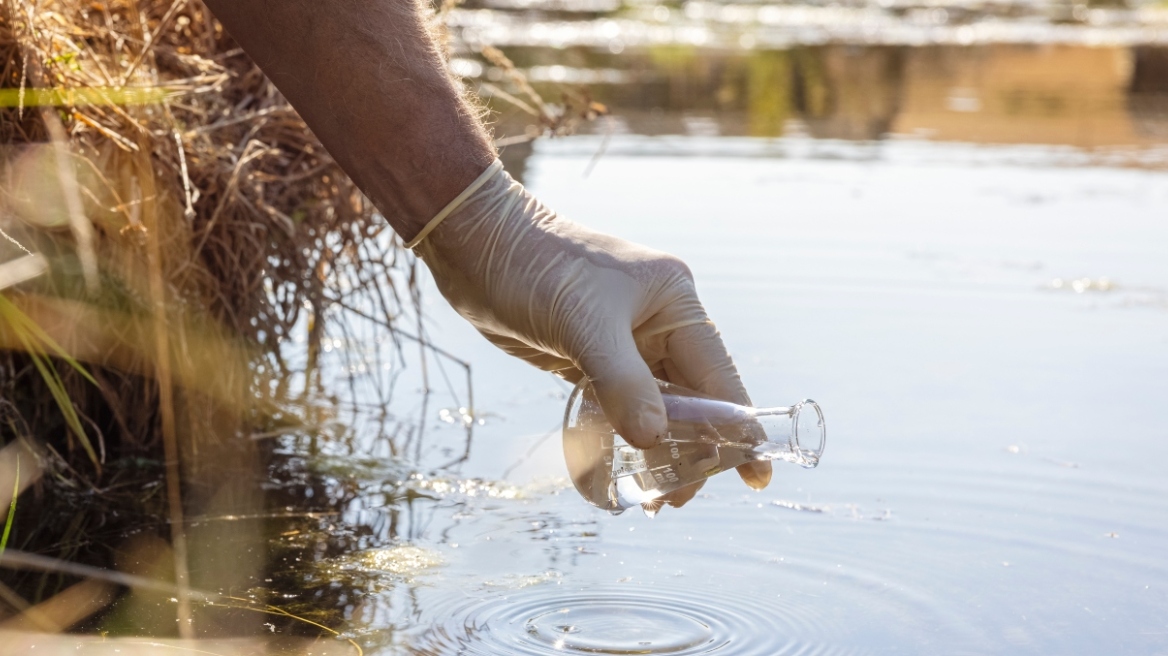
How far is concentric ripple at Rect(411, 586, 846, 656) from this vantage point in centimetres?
221

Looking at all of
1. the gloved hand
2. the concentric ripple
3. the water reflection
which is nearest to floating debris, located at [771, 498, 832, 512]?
the concentric ripple

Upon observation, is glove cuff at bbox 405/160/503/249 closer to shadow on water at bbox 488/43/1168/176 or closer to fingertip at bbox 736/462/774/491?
fingertip at bbox 736/462/774/491

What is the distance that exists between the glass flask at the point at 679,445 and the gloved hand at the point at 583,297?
0.14 ft

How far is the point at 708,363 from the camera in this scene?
2.26 metres

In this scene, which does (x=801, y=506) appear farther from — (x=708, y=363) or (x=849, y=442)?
(x=708, y=363)

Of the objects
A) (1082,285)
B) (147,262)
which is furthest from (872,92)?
(147,262)

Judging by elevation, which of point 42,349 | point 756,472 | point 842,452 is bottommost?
point 842,452

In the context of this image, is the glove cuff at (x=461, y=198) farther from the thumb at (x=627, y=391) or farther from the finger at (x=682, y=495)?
the finger at (x=682, y=495)

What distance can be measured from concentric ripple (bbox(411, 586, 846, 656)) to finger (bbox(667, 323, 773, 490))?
10.6 inches

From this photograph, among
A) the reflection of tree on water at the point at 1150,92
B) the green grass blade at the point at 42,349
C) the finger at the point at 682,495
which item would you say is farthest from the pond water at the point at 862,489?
the reflection of tree on water at the point at 1150,92

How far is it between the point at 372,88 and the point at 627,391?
1.96 ft

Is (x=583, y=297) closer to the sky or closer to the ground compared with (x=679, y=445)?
closer to the sky

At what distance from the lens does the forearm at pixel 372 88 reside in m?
2.08

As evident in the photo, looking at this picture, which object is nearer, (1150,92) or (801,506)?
(801,506)
